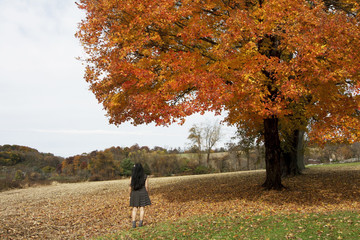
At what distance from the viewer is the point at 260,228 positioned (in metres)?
7.63

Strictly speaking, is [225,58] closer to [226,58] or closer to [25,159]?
[226,58]

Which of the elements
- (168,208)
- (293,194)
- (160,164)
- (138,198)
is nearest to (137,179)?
(138,198)

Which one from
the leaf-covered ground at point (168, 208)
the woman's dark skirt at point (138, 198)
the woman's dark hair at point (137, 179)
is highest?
the woman's dark hair at point (137, 179)

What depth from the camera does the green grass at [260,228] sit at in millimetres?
6891

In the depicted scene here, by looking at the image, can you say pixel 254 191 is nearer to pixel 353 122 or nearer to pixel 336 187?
pixel 336 187

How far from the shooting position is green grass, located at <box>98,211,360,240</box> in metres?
6.89

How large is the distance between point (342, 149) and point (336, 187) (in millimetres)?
31701

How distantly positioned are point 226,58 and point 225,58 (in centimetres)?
7

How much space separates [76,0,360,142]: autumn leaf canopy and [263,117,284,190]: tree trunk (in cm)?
207

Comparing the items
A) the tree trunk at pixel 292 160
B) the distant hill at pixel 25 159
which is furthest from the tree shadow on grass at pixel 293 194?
the distant hill at pixel 25 159

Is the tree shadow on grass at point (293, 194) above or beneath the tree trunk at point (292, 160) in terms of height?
beneath

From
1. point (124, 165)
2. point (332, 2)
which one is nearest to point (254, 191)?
point (332, 2)

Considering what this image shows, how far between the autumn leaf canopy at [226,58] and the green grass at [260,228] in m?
3.43

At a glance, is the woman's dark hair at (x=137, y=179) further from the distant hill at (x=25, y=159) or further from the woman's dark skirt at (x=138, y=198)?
the distant hill at (x=25, y=159)
